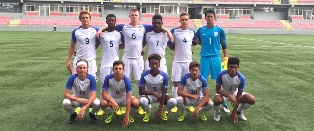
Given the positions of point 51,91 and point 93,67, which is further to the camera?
point 51,91

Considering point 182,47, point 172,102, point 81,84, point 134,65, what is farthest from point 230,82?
point 81,84

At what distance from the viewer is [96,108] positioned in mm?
5324

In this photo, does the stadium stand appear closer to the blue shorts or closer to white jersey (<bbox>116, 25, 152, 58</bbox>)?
white jersey (<bbox>116, 25, 152, 58</bbox>)

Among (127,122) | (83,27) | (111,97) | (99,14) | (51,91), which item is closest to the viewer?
(127,122)

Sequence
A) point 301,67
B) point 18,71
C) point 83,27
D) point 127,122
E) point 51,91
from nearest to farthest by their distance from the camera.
→ point 127,122, point 83,27, point 51,91, point 18,71, point 301,67

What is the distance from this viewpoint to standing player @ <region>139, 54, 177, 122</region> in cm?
547

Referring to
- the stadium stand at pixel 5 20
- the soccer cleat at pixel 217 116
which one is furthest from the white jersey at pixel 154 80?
the stadium stand at pixel 5 20

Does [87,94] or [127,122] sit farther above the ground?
[87,94]

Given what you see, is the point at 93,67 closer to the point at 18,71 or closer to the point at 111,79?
the point at 111,79

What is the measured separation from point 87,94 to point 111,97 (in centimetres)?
42

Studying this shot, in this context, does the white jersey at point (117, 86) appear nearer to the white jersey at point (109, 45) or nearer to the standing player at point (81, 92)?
the standing player at point (81, 92)

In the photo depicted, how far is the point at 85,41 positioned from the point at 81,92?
1.18 metres

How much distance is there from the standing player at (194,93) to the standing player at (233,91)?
21cm

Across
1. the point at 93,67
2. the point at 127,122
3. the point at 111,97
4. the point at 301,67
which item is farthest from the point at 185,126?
the point at 301,67
